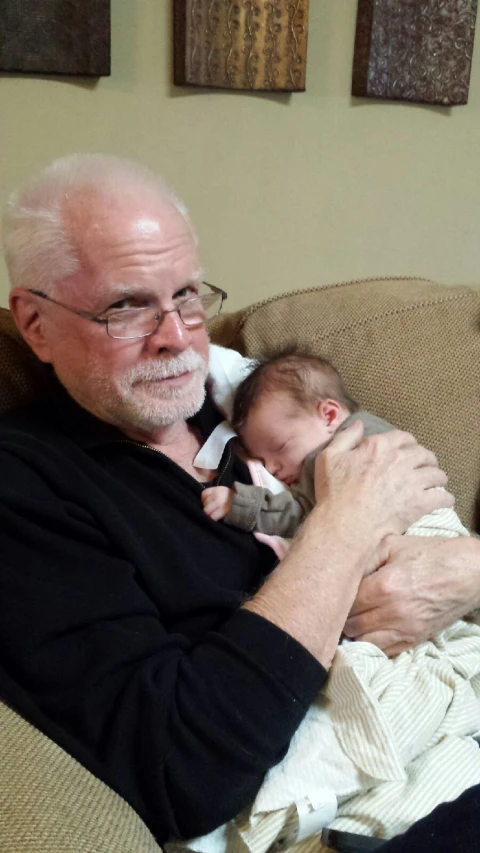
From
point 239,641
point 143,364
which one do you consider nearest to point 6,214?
point 143,364

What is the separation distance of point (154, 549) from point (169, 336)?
0.34 metres

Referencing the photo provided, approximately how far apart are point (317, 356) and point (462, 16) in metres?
1.53

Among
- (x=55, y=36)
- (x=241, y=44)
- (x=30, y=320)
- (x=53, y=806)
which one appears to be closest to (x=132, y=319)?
(x=30, y=320)

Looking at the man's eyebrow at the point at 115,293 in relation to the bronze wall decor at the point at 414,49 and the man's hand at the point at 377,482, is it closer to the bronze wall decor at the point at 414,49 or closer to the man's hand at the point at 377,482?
the man's hand at the point at 377,482

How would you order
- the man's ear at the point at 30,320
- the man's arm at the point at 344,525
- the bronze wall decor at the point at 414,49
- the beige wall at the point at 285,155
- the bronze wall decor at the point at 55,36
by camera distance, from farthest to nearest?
the bronze wall decor at the point at 414,49 → the beige wall at the point at 285,155 → the bronze wall decor at the point at 55,36 → the man's ear at the point at 30,320 → the man's arm at the point at 344,525

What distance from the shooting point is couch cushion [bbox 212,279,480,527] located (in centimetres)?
150

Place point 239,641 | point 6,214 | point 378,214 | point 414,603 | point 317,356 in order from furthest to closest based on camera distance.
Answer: point 378,214 → point 317,356 → point 6,214 → point 414,603 → point 239,641

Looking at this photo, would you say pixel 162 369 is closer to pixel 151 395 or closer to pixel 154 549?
pixel 151 395

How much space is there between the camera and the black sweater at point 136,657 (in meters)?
0.93

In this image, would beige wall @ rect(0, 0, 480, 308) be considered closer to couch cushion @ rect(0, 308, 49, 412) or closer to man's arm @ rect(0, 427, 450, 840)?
couch cushion @ rect(0, 308, 49, 412)

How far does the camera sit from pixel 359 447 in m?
1.31

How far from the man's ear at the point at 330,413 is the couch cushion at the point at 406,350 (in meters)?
0.13

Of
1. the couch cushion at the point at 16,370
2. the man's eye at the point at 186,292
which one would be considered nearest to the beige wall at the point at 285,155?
the couch cushion at the point at 16,370

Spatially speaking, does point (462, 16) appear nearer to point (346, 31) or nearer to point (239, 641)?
point (346, 31)
